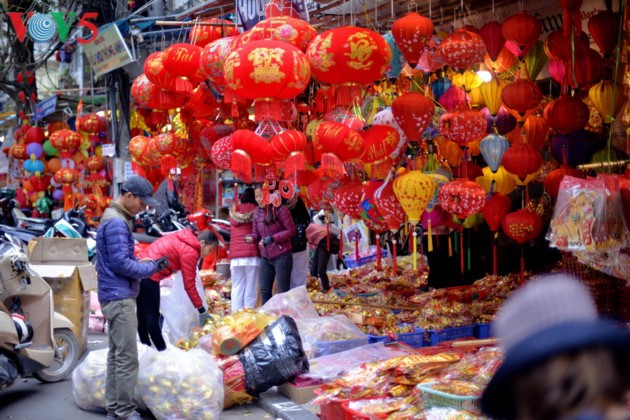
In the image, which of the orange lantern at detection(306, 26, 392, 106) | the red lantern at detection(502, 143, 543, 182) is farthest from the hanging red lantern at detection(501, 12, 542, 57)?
the orange lantern at detection(306, 26, 392, 106)

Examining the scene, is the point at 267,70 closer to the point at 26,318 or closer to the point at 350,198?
the point at 350,198

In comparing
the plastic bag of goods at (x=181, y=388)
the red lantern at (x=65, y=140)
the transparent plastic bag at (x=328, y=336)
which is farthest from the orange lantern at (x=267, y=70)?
the red lantern at (x=65, y=140)

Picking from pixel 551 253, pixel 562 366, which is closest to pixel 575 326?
pixel 562 366

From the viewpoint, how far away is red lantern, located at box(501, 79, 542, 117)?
7.48 meters

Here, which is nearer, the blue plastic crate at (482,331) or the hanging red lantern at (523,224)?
the hanging red lantern at (523,224)

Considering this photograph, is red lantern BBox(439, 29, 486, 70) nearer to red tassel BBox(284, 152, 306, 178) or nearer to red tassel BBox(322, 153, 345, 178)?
red tassel BBox(322, 153, 345, 178)

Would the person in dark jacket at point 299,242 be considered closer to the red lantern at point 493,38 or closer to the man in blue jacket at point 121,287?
the red lantern at point 493,38

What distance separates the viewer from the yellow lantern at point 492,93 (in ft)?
26.4

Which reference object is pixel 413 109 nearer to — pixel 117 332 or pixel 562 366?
pixel 117 332

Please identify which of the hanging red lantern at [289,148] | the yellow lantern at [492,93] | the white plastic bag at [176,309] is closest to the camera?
the hanging red lantern at [289,148]

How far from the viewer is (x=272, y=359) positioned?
22.9ft

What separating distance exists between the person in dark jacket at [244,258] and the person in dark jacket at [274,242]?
30 cm

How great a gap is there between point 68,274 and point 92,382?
2.44 m

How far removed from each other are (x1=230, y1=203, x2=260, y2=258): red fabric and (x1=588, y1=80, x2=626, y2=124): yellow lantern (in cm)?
511
